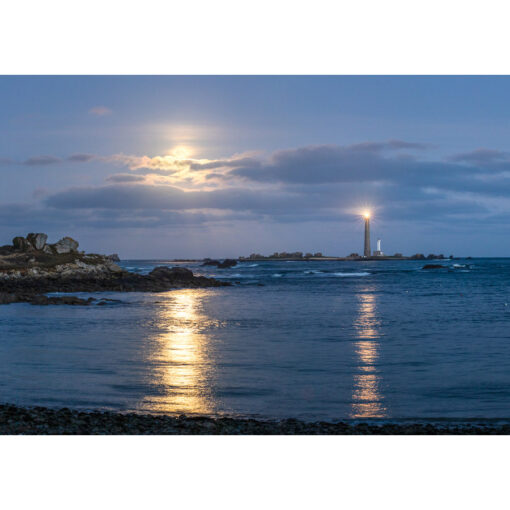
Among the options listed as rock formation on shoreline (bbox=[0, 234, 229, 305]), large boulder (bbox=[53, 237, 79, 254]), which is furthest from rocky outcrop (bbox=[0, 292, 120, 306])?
large boulder (bbox=[53, 237, 79, 254])

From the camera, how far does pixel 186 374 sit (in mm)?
14906

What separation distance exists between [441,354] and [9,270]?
48.3 meters

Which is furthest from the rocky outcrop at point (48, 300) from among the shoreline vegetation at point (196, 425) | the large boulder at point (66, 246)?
the large boulder at point (66, 246)

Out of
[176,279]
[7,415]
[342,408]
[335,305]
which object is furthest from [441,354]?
[176,279]

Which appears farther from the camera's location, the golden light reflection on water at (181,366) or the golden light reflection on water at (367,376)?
the golden light reflection on water at (181,366)

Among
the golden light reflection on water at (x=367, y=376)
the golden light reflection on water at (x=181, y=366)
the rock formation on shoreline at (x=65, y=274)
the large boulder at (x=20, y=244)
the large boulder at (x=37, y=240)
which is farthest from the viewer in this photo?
the large boulder at (x=37, y=240)

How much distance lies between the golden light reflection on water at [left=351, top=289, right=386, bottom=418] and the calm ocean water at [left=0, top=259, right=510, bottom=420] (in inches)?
1.5

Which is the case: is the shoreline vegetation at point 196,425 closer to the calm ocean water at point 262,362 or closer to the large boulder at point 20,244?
the calm ocean water at point 262,362

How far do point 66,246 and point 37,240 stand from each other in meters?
3.50

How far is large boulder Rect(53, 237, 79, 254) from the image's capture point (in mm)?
69125

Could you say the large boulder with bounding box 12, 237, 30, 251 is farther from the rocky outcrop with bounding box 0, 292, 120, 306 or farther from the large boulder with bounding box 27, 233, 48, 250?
the rocky outcrop with bounding box 0, 292, 120, 306

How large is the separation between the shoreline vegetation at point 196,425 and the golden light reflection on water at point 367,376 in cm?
82

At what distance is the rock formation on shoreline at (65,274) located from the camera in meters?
48.3

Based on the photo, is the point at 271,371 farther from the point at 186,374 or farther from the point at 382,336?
the point at 382,336
